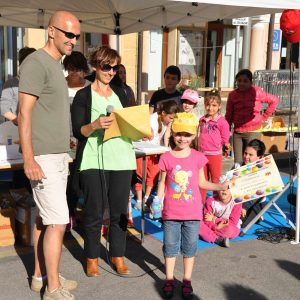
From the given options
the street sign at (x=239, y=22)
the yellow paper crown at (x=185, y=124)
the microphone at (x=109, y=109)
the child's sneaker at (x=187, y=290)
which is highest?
the street sign at (x=239, y=22)

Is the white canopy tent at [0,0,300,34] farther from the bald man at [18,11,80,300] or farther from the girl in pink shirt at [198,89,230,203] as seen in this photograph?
the bald man at [18,11,80,300]

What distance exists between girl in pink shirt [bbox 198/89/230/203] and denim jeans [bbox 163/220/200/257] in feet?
6.74

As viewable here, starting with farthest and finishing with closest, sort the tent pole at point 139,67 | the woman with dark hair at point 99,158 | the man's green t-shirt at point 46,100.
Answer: the tent pole at point 139,67
the woman with dark hair at point 99,158
the man's green t-shirt at point 46,100

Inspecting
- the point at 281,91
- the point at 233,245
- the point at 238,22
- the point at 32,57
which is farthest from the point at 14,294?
the point at 281,91

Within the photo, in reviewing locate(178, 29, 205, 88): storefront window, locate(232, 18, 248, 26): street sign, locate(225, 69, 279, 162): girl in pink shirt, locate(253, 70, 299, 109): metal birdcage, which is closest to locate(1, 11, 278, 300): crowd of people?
locate(225, 69, 279, 162): girl in pink shirt

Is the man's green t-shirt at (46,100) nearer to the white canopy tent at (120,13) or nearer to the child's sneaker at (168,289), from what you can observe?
the child's sneaker at (168,289)

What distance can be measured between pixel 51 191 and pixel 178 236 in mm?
1029

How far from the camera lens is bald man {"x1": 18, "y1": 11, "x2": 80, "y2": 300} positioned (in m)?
3.07

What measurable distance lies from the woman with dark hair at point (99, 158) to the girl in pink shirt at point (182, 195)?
396 millimetres

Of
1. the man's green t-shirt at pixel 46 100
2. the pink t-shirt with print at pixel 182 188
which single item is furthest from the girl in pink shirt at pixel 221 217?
the man's green t-shirt at pixel 46 100

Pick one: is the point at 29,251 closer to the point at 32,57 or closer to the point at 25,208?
the point at 25,208

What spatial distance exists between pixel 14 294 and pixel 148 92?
11.6 metres

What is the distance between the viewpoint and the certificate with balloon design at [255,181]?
4816 millimetres

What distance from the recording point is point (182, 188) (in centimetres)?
358
